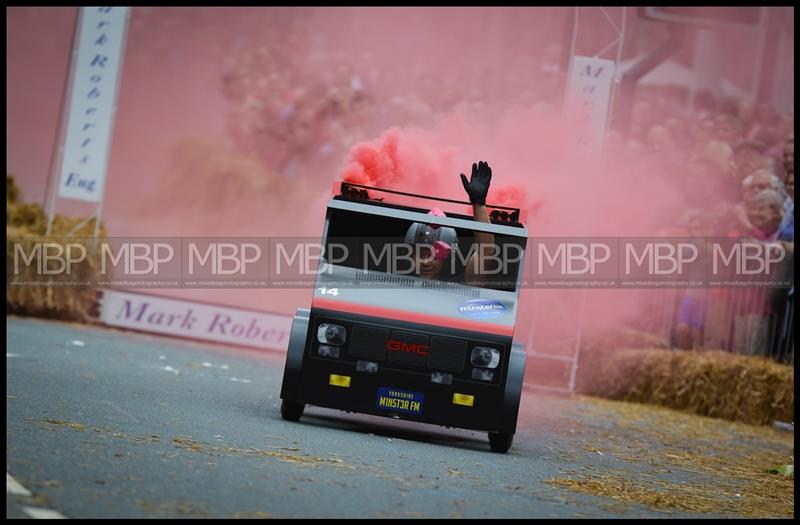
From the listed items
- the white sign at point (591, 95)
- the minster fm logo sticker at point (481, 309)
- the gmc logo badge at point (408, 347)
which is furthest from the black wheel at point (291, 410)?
the white sign at point (591, 95)

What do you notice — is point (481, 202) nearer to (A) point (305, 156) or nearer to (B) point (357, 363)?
(B) point (357, 363)

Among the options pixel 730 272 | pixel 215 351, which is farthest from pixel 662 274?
pixel 215 351

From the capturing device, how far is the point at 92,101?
72.4ft

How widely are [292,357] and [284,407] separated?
2.31 ft

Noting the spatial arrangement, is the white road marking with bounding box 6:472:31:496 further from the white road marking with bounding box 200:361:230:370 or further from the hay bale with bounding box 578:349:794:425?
the hay bale with bounding box 578:349:794:425

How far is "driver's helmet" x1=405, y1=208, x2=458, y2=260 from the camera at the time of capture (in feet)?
39.6

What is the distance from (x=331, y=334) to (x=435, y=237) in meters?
1.41

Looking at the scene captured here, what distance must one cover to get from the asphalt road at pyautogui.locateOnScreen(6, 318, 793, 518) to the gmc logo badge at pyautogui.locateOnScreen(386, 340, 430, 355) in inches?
35.3

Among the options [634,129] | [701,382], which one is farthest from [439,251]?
[634,129]

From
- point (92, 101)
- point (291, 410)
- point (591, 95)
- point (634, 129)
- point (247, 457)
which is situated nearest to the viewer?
point (247, 457)

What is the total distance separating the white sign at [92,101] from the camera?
2200cm

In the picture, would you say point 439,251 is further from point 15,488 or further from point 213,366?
point 213,366

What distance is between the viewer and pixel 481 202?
1255cm

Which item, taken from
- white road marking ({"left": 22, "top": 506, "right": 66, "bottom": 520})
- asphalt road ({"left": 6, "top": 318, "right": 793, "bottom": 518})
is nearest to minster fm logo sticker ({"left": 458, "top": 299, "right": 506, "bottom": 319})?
asphalt road ({"left": 6, "top": 318, "right": 793, "bottom": 518})
